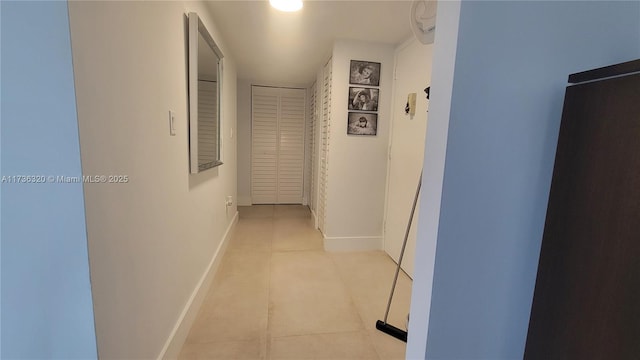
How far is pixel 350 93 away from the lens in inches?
103

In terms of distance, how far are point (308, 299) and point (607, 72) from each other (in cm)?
191

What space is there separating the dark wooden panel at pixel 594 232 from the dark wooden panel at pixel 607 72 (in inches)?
0.6

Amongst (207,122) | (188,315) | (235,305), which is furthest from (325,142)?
(188,315)

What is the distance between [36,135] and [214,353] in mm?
1288

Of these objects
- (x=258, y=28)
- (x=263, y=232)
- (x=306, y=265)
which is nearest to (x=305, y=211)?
(x=263, y=232)

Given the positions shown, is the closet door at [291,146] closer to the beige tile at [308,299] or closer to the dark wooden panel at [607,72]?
the beige tile at [308,299]

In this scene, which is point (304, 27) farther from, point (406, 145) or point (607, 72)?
point (607, 72)

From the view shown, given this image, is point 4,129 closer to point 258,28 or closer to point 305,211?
point 258,28

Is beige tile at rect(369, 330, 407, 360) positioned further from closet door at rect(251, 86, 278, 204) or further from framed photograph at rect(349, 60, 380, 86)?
closet door at rect(251, 86, 278, 204)

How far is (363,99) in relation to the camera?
2.64 m

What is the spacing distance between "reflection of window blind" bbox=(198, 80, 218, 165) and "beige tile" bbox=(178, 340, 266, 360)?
1068 millimetres

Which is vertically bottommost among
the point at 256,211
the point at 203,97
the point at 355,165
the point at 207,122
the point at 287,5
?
the point at 256,211

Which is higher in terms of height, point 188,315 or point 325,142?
point 325,142

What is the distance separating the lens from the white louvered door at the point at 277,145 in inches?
179
